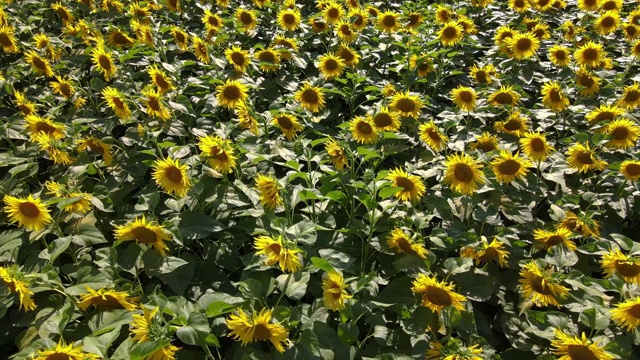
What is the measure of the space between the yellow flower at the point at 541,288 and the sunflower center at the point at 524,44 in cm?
251

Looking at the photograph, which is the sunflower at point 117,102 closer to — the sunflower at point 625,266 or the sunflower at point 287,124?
the sunflower at point 287,124

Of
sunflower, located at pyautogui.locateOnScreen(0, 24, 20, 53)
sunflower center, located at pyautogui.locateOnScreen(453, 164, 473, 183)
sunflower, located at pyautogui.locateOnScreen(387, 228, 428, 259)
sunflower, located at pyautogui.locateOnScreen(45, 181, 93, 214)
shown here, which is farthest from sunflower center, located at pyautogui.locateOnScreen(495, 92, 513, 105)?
sunflower, located at pyautogui.locateOnScreen(0, 24, 20, 53)

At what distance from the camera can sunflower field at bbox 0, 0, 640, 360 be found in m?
1.97

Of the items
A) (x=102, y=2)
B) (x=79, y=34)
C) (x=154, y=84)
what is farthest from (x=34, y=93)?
(x=102, y=2)

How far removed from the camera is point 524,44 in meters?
4.09

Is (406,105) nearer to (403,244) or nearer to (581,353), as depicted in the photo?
(403,244)

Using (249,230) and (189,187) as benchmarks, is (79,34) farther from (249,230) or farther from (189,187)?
(249,230)

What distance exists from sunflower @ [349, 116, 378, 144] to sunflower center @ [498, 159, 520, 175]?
78 cm

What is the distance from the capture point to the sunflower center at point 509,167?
267cm

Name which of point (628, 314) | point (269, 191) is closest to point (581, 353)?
point (628, 314)

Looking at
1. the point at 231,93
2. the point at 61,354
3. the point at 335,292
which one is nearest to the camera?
the point at 61,354

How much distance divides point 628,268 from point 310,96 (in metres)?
2.18

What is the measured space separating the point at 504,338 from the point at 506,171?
2.97 feet

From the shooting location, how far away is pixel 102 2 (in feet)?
16.1
